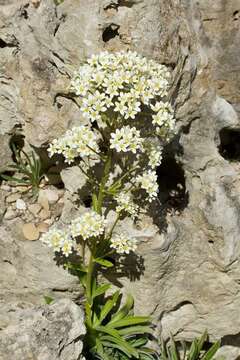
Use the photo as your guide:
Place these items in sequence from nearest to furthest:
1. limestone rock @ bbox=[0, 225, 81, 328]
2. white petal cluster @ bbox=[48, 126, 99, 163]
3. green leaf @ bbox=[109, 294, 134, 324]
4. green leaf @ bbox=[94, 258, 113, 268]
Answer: white petal cluster @ bbox=[48, 126, 99, 163]
green leaf @ bbox=[94, 258, 113, 268]
limestone rock @ bbox=[0, 225, 81, 328]
green leaf @ bbox=[109, 294, 134, 324]

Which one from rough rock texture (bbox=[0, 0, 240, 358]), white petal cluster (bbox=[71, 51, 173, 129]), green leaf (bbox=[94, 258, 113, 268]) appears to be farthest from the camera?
green leaf (bbox=[94, 258, 113, 268])

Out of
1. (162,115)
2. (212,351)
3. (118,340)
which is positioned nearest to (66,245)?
(118,340)

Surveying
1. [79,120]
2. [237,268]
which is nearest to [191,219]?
[237,268]

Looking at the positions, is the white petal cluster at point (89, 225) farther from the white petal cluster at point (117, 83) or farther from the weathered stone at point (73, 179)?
the white petal cluster at point (117, 83)

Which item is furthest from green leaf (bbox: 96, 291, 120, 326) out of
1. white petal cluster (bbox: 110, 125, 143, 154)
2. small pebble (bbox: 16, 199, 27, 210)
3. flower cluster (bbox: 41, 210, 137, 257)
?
white petal cluster (bbox: 110, 125, 143, 154)

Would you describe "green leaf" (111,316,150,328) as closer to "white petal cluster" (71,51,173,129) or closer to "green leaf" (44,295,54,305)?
"green leaf" (44,295,54,305)

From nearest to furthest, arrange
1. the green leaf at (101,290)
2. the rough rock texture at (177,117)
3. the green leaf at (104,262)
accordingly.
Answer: the rough rock texture at (177,117) → the green leaf at (104,262) → the green leaf at (101,290)

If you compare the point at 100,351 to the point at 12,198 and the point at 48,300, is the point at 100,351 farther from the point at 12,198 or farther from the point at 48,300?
the point at 12,198

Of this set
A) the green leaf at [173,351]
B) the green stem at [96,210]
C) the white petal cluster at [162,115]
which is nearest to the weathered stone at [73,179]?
the green stem at [96,210]
